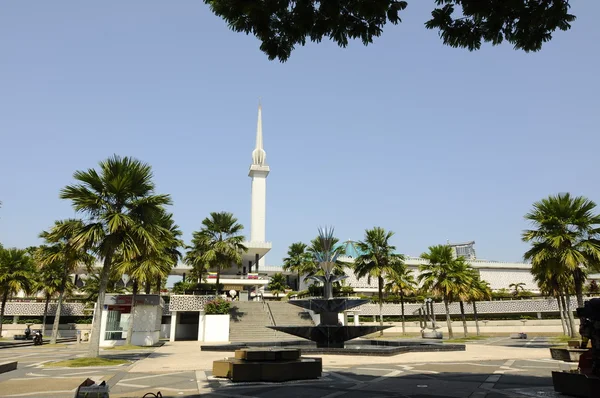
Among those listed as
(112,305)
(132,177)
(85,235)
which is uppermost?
(132,177)

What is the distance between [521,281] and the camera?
8131 centimetres

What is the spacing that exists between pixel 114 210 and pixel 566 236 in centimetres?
2344

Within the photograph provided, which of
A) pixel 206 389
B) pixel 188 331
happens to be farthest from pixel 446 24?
pixel 188 331

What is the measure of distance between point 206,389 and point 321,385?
3.06 meters

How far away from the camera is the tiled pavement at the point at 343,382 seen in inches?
384

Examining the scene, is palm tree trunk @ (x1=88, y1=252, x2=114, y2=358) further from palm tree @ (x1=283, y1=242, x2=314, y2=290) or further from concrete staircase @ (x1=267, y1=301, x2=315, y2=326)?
palm tree @ (x1=283, y1=242, x2=314, y2=290)

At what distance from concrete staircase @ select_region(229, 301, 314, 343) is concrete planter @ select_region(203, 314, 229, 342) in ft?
2.18

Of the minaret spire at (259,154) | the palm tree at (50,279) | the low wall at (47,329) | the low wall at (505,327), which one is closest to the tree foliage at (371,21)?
the low wall at (505,327)

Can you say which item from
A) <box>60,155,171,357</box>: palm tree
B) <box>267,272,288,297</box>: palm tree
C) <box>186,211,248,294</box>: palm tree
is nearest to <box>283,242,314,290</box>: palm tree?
<box>267,272,288,297</box>: palm tree

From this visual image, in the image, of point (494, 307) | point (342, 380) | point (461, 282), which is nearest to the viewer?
point (342, 380)

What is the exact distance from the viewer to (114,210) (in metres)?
18.7

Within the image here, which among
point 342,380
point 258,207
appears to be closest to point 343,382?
point 342,380

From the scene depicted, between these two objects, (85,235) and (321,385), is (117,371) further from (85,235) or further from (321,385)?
(321,385)

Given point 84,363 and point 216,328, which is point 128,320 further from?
point 84,363
